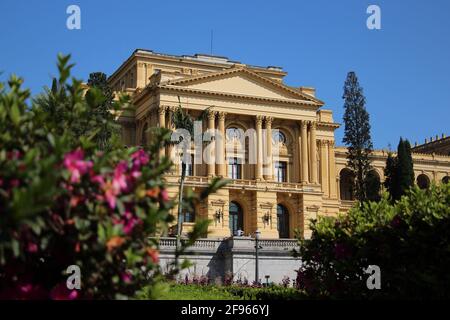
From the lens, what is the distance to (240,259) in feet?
119

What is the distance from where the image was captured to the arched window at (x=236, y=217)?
54834mm

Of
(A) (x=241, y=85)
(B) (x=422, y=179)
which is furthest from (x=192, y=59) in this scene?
(B) (x=422, y=179)

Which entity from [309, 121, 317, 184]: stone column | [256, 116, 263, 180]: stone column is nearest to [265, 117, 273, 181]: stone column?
[256, 116, 263, 180]: stone column

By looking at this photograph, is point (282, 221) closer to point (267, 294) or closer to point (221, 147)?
point (221, 147)

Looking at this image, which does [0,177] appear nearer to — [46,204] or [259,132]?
[46,204]

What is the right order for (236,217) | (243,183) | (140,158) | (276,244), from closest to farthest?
(140,158), (276,244), (243,183), (236,217)

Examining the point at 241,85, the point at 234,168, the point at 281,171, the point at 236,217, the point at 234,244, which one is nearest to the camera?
the point at 234,244

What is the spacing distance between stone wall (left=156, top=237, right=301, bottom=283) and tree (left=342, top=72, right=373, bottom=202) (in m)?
19.8

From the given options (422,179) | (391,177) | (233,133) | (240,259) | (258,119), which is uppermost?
(258,119)

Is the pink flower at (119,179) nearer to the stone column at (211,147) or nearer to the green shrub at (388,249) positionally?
the green shrub at (388,249)

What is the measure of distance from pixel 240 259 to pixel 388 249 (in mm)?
Answer: 22053

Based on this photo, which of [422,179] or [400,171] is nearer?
[400,171]

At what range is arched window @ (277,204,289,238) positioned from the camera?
56278mm
